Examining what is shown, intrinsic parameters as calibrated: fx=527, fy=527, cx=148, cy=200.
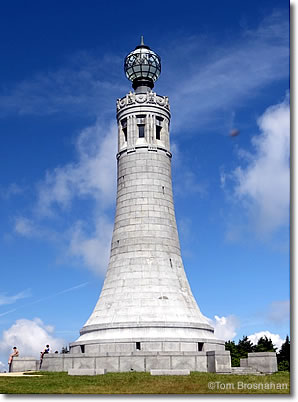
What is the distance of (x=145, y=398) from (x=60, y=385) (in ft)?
24.6

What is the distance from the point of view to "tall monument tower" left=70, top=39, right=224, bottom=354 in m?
44.0

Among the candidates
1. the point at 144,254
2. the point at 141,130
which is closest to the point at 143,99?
the point at 141,130

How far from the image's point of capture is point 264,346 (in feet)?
246

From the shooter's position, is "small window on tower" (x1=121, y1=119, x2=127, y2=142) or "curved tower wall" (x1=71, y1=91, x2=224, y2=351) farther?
"small window on tower" (x1=121, y1=119, x2=127, y2=142)

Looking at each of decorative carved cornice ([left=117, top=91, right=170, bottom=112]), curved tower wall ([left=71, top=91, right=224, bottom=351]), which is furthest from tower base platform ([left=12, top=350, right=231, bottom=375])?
decorative carved cornice ([left=117, top=91, right=170, bottom=112])

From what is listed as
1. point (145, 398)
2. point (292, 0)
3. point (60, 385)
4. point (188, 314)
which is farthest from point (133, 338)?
point (292, 0)

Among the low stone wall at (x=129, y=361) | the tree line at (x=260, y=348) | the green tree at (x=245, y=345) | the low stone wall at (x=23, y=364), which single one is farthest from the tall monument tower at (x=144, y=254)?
the green tree at (x=245, y=345)

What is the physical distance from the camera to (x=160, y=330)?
1724 inches

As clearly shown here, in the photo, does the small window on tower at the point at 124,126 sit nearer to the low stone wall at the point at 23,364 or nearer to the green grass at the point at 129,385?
the low stone wall at the point at 23,364

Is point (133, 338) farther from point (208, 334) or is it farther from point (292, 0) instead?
point (292, 0)

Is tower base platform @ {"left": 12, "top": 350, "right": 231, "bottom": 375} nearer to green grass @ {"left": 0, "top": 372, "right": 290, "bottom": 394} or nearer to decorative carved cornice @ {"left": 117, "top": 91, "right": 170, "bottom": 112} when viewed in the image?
green grass @ {"left": 0, "top": 372, "right": 290, "bottom": 394}

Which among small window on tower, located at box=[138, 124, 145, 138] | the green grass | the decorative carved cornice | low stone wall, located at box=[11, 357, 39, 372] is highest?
the decorative carved cornice

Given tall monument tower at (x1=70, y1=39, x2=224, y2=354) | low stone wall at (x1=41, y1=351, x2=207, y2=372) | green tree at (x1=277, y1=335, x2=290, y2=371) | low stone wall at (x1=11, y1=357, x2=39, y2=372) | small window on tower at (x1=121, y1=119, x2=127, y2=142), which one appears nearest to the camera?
low stone wall at (x1=41, y1=351, x2=207, y2=372)

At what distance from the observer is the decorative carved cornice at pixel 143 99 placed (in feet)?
172
